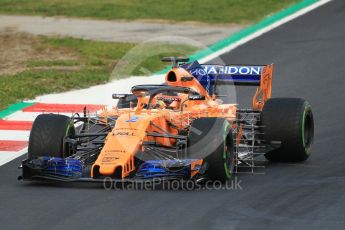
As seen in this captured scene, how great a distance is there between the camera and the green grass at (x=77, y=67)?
66.1 ft

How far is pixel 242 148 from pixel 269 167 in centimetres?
65

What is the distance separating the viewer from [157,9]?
30594mm

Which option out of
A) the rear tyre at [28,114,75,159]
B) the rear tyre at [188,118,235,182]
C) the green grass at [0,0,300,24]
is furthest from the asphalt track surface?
the green grass at [0,0,300,24]

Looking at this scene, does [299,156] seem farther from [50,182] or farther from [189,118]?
[50,182]

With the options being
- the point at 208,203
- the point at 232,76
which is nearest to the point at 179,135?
the point at 208,203

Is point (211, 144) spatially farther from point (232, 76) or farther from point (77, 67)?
point (77, 67)

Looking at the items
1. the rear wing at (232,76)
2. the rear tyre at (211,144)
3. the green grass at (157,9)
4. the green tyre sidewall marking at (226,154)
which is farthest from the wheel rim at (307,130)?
the green grass at (157,9)

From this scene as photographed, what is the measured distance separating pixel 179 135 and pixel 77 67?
33.2 feet

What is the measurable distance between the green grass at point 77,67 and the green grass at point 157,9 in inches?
129

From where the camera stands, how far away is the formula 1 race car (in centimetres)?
1249

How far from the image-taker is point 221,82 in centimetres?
1531

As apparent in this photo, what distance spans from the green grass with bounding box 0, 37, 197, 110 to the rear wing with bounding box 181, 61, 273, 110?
4676mm

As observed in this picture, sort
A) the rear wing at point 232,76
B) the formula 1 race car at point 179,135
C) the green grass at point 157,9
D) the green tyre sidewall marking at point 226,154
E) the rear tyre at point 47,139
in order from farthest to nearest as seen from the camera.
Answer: the green grass at point 157,9 → the rear wing at point 232,76 → the rear tyre at point 47,139 → the green tyre sidewall marking at point 226,154 → the formula 1 race car at point 179,135

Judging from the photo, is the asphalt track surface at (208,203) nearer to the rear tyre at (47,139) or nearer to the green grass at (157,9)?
the rear tyre at (47,139)
